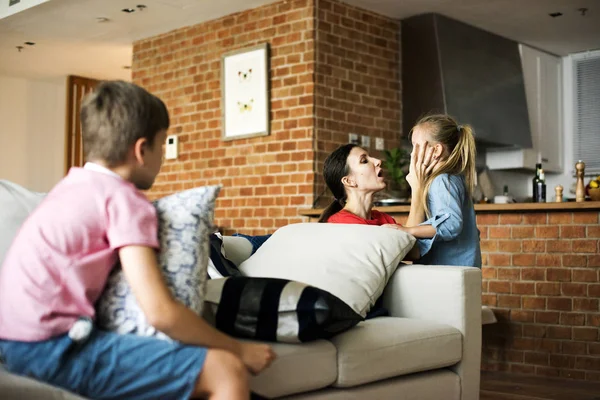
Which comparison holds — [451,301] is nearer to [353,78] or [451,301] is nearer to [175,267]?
[175,267]

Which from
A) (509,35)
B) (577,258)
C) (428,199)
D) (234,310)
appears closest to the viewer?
(234,310)

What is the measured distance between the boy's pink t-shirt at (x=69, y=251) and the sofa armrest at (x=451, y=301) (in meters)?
1.23

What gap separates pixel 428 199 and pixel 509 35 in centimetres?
388

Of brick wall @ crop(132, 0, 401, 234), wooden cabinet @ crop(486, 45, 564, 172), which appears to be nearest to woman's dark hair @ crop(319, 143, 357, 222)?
brick wall @ crop(132, 0, 401, 234)

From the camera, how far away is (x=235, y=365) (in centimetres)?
149

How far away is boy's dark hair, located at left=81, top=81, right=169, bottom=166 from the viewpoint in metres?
1.49

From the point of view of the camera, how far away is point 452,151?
2.89 metres

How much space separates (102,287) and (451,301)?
1279mm

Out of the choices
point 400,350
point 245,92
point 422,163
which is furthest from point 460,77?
point 400,350

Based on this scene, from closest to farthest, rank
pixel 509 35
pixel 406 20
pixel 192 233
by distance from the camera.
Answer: pixel 192 233 → pixel 406 20 → pixel 509 35

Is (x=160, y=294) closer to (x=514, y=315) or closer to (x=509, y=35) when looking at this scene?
(x=514, y=315)

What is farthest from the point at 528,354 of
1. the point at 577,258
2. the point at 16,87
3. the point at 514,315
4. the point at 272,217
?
the point at 16,87

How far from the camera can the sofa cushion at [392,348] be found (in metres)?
2.08

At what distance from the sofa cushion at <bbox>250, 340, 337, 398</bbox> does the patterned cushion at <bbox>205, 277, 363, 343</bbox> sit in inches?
1.4
